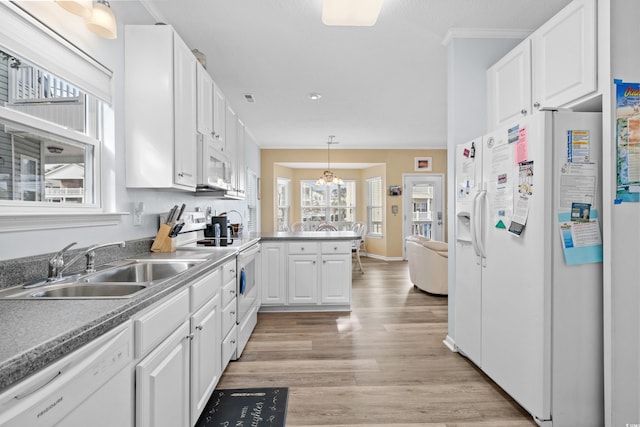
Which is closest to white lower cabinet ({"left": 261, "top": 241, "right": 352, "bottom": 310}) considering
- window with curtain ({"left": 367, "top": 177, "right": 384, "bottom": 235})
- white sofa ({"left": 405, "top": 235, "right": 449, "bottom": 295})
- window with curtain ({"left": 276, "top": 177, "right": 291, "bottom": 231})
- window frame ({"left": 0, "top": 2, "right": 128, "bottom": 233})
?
white sofa ({"left": 405, "top": 235, "right": 449, "bottom": 295})

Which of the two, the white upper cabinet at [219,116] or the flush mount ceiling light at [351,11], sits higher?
the flush mount ceiling light at [351,11]

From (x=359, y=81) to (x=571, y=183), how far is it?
255 centimetres

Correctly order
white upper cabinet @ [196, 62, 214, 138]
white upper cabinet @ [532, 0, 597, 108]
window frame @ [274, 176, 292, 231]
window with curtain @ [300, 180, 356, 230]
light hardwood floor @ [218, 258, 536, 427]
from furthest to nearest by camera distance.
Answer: window with curtain @ [300, 180, 356, 230], window frame @ [274, 176, 292, 231], white upper cabinet @ [196, 62, 214, 138], light hardwood floor @ [218, 258, 536, 427], white upper cabinet @ [532, 0, 597, 108]

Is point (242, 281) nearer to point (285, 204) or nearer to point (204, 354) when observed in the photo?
point (204, 354)

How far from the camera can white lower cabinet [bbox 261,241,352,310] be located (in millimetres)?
3732

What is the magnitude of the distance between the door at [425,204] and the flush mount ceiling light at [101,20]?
6.79 meters

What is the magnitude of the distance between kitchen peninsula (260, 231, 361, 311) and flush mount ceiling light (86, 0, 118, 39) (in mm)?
2508

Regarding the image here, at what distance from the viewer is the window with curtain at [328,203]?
8.49m

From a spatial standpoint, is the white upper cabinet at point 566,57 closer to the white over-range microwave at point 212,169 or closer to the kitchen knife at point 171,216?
the white over-range microwave at point 212,169

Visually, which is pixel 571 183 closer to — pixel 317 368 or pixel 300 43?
pixel 317 368

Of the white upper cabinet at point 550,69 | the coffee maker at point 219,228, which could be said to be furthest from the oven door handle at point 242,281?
the white upper cabinet at point 550,69

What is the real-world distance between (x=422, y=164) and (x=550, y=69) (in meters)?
5.67

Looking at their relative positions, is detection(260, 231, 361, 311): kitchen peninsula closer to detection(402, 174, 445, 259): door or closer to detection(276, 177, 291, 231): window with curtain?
detection(276, 177, 291, 231): window with curtain

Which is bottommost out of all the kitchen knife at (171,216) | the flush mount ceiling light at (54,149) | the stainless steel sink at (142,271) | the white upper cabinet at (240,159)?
the stainless steel sink at (142,271)
